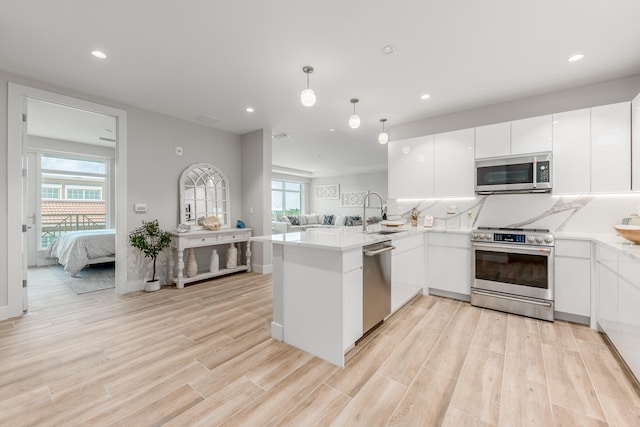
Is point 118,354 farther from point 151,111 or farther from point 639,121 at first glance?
point 639,121

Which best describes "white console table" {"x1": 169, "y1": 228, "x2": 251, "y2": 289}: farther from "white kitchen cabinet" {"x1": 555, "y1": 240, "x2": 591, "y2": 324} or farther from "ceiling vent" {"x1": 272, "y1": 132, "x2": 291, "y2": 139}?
"white kitchen cabinet" {"x1": 555, "y1": 240, "x2": 591, "y2": 324}

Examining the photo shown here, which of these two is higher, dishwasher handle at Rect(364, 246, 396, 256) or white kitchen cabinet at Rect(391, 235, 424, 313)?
dishwasher handle at Rect(364, 246, 396, 256)

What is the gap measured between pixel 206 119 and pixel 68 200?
4340mm

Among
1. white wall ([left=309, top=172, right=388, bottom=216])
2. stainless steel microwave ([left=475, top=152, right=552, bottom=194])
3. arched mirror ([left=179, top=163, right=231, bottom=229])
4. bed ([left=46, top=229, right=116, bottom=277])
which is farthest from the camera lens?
white wall ([left=309, top=172, right=388, bottom=216])

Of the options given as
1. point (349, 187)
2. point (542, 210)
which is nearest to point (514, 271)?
point (542, 210)

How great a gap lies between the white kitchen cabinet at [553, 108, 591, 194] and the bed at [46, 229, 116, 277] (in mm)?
6895

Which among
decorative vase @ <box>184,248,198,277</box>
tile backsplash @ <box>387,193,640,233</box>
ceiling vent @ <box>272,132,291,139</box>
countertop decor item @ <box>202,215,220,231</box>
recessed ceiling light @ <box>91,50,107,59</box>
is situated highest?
ceiling vent @ <box>272,132,291,139</box>

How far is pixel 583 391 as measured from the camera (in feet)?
5.65

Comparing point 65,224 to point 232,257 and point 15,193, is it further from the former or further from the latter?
point 232,257

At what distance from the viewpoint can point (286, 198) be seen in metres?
10.8

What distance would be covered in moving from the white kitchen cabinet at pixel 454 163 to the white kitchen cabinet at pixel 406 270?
82 centimetres

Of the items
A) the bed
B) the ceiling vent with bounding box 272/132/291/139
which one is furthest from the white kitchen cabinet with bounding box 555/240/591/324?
the bed

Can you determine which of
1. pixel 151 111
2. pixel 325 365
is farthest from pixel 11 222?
pixel 325 365

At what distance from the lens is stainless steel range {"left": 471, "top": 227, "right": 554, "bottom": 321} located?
2.79 metres
